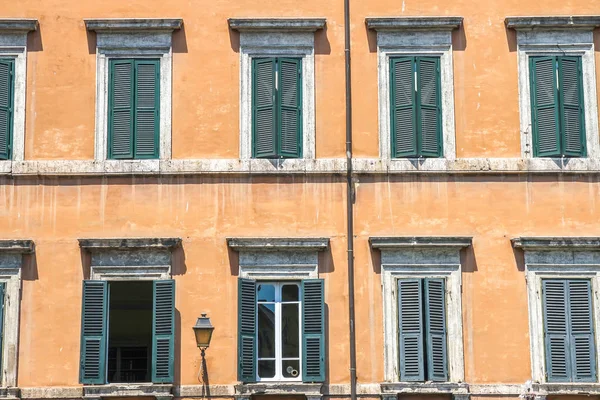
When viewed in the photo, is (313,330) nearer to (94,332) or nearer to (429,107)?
(94,332)

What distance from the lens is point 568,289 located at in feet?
65.3

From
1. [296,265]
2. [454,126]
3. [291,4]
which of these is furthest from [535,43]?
[296,265]

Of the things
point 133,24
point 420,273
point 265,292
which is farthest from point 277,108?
point 420,273

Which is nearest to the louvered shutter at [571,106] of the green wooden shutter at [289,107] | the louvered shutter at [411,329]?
the louvered shutter at [411,329]

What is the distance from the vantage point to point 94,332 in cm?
1975

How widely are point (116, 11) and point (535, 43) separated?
7.27m

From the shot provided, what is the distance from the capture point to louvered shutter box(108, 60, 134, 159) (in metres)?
20.5

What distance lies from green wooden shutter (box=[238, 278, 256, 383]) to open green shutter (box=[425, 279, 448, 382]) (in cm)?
285

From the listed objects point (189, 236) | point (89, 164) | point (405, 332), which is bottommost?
point (405, 332)

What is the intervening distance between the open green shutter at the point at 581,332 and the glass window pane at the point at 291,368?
4475mm

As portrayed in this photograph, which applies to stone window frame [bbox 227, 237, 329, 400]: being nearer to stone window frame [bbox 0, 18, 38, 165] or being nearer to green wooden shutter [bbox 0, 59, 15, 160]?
green wooden shutter [bbox 0, 59, 15, 160]

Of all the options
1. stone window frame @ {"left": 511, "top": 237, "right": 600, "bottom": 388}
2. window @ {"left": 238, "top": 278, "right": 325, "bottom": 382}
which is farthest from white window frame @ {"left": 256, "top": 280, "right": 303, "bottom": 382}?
stone window frame @ {"left": 511, "top": 237, "right": 600, "bottom": 388}

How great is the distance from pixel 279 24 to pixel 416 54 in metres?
2.40

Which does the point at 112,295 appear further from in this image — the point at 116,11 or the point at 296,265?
the point at 116,11
